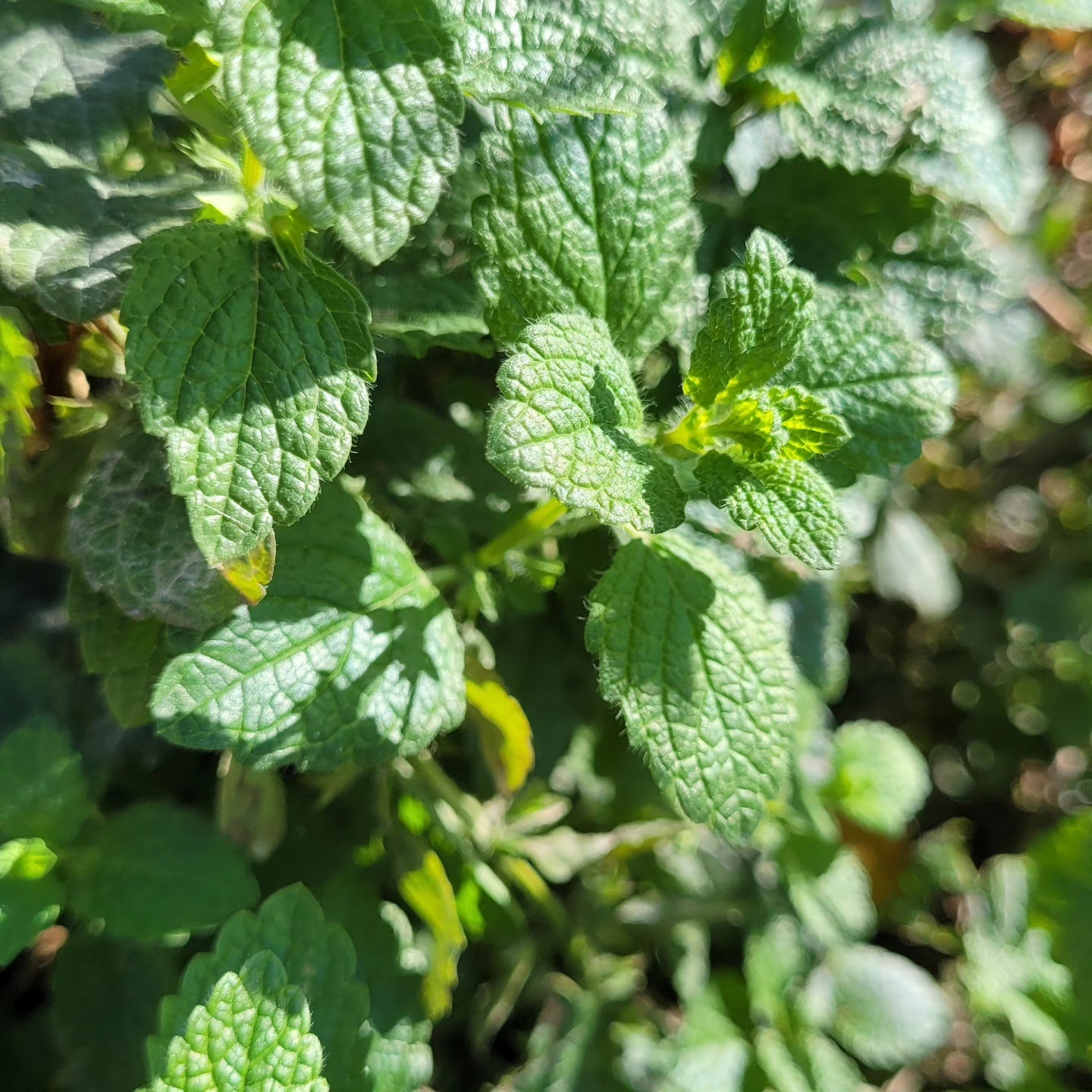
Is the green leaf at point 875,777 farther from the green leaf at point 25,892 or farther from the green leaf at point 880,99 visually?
the green leaf at point 25,892

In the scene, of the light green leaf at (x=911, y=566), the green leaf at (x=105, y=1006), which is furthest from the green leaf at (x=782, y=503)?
the light green leaf at (x=911, y=566)

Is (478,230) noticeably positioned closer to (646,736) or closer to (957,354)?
(646,736)

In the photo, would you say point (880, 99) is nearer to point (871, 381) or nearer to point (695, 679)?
point (871, 381)

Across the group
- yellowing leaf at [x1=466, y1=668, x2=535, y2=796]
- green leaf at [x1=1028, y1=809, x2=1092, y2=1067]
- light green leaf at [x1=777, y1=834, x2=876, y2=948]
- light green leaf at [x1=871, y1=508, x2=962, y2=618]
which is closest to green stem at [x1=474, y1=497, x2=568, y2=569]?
yellowing leaf at [x1=466, y1=668, x2=535, y2=796]

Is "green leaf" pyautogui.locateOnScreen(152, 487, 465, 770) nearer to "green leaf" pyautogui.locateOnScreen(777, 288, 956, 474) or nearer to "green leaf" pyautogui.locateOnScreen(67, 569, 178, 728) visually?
"green leaf" pyautogui.locateOnScreen(67, 569, 178, 728)

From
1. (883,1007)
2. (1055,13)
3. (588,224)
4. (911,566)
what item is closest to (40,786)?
(588,224)
